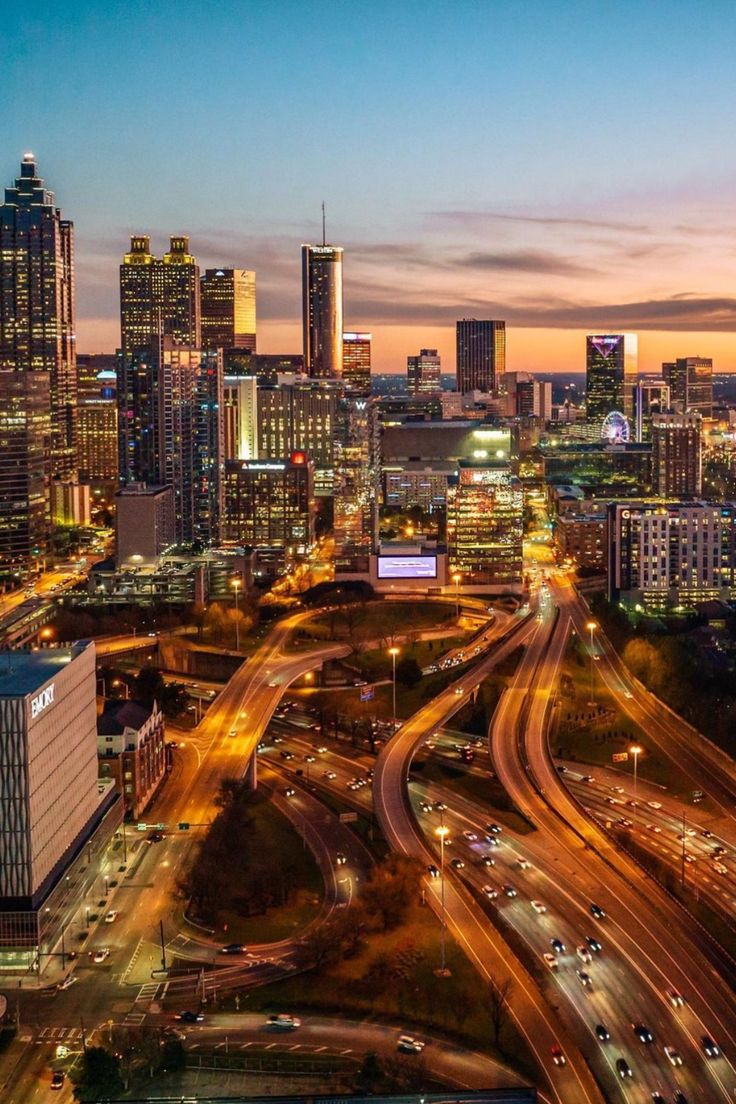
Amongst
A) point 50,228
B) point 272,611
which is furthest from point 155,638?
point 50,228

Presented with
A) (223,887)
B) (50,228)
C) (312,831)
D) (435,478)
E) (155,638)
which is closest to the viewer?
(223,887)

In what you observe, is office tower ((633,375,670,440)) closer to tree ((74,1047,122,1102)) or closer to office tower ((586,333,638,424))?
office tower ((586,333,638,424))

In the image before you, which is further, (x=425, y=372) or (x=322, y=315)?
(x=425, y=372)

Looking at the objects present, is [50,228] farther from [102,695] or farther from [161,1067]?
[161,1067]

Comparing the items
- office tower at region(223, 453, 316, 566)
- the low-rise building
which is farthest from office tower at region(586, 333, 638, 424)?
the low-rise building

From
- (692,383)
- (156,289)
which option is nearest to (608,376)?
(692,383)

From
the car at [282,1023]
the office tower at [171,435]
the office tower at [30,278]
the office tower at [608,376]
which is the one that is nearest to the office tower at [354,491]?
the office tower at [171,435]

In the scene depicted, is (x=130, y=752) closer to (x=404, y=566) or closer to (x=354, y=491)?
(x=404, y=566)
